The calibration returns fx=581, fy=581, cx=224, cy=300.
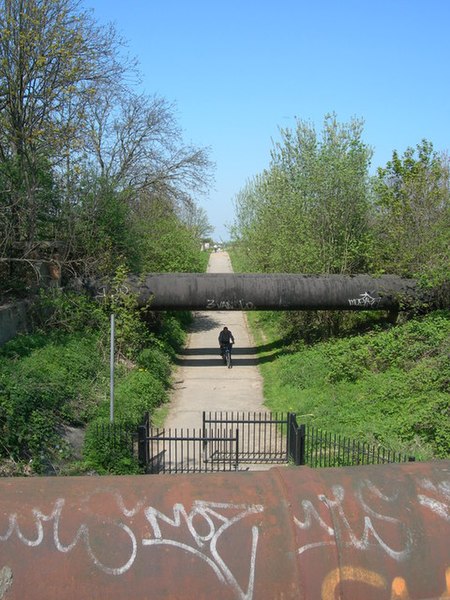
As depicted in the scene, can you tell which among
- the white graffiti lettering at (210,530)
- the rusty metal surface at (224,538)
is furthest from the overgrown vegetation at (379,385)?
the white graffiti lettering at (210,530)

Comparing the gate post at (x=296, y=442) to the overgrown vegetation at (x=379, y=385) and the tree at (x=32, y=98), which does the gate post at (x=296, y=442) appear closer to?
the overgrown vegetation at (x=379, y=385)

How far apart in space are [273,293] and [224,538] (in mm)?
15515

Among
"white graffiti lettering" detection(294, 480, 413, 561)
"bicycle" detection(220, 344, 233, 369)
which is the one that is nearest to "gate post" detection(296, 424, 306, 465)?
"white graffiti lettering" detection(294, 480, 413, 561)

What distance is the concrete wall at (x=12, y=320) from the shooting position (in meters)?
13.9

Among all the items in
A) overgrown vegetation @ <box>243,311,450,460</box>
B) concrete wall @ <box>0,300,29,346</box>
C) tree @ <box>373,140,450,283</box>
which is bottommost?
overgrown vegetation @ <box>243,311,450,460</box>

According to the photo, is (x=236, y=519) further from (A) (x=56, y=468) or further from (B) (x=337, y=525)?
(A) (x=56, y=468)

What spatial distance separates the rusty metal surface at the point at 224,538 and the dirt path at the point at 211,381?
11.0 m

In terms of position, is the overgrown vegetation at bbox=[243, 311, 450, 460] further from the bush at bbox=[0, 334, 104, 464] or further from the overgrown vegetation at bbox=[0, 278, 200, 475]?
the bush at bbox=[0, 334, 104, 464]

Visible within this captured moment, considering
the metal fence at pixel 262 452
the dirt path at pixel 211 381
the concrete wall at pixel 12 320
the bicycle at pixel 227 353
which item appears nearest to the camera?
the metal fence at pixel 262 452

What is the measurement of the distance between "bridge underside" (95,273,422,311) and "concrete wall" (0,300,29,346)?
3.95 m

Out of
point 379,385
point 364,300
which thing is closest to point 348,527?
point 379,385

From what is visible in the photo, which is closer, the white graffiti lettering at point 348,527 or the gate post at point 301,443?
the white graffiti lettering at point 348,527

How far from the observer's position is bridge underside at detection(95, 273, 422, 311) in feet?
60.3

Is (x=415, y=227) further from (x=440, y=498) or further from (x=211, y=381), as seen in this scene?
(x=440, y=498)
